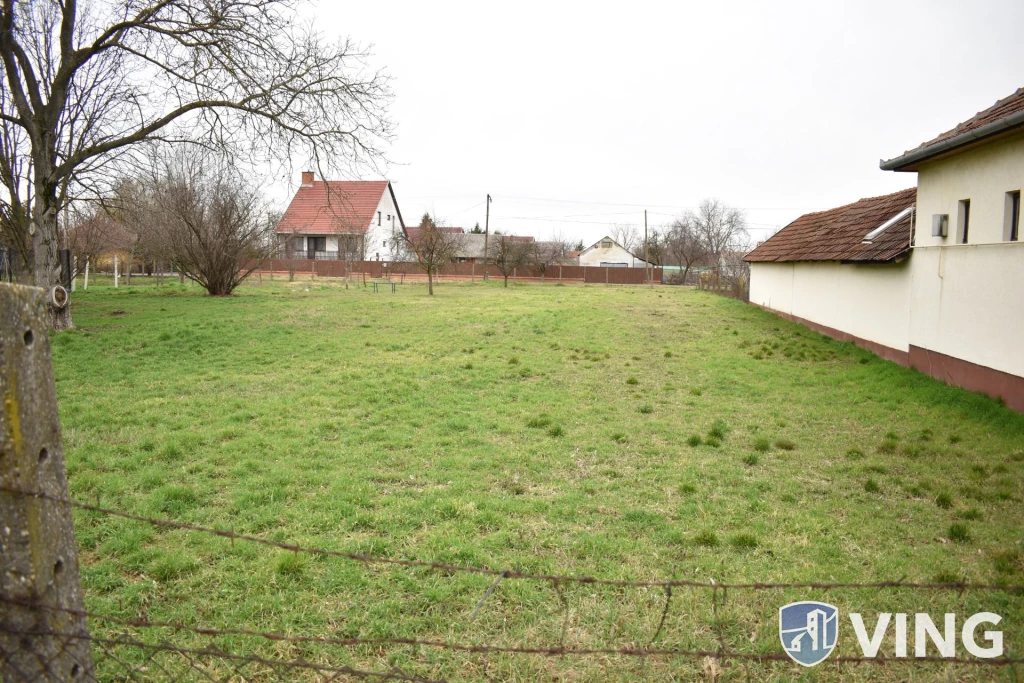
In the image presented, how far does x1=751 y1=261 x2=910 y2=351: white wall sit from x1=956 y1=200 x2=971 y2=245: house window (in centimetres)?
196

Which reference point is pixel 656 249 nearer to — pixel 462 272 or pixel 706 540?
pixel 462 272

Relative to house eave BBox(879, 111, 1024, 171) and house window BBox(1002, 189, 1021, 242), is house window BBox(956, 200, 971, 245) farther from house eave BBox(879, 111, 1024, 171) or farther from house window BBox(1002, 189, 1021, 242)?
house window BBox(1002, 189, 1021, 242)

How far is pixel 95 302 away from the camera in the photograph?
23891 millimetres

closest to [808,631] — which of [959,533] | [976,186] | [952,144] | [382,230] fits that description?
[959,533]

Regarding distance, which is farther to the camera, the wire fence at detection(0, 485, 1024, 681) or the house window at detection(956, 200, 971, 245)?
the house window at detection(956, 200, 971, 245)

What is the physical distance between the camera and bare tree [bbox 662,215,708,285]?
230ft

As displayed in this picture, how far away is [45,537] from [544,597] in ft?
8.67

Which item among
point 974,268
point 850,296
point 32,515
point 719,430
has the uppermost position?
point 974,268

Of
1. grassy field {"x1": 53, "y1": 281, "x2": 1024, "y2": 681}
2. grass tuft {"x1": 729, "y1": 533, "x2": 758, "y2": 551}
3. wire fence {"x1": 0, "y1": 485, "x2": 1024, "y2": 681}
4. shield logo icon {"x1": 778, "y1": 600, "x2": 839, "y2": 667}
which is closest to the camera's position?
wire fence {"x1": 0, "y1": 485, "x2": 1024, "y2": 681}

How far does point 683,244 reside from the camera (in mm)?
71062

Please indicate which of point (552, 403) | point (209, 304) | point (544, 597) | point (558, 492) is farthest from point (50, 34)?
point (544, 597)

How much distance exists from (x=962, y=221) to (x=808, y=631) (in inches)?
380

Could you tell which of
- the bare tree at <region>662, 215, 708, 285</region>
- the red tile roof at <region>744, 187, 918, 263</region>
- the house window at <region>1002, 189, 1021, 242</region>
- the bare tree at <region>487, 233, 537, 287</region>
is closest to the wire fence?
the house window at <region>1002, 189, 1021, 242</region>

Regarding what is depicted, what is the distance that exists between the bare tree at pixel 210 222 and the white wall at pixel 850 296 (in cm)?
2073
